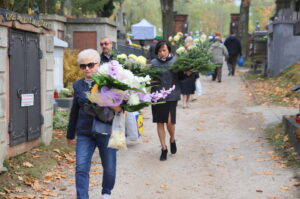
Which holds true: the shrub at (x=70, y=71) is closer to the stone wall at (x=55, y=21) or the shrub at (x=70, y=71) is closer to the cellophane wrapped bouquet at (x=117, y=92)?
the stone wall at (x=55, y=21)

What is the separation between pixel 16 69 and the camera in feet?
26.3

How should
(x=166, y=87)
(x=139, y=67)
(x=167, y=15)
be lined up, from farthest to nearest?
(x=167, y=15) < (x=166, y=87) < (x=139, y=67)

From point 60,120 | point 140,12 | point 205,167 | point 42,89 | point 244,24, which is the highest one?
point 140,12

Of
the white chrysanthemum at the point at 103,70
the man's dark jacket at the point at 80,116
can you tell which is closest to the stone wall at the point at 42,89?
the man's dark jacket at the point at 80,116

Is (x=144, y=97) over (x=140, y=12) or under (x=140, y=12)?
under

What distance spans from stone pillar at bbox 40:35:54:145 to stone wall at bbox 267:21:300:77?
1262 cm

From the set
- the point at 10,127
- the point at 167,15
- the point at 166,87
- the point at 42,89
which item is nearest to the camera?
the point at 10,127

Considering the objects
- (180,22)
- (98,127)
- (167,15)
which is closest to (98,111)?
(98,127)

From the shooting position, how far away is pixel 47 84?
371 inches

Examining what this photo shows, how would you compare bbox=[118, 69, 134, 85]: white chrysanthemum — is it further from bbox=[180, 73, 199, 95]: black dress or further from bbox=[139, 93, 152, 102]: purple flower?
bbox=[180, 73, 199, 95]: black dress

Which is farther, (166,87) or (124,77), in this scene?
(166,87)

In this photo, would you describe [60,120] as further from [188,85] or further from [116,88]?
[116,88]

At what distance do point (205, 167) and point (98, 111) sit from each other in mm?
3278

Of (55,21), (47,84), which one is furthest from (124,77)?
(55,21)
